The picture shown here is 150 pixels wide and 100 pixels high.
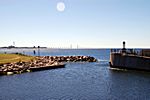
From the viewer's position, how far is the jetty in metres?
52.3

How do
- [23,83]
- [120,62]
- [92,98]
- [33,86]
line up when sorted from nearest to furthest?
[92,98] → [33,86] → [23,83] → [120,62]

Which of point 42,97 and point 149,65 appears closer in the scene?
point 42,97

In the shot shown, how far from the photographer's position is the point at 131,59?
5559cm

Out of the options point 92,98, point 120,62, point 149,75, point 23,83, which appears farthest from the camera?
point 120,62

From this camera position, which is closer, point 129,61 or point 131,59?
point 131,59

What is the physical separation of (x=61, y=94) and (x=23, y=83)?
419 inches

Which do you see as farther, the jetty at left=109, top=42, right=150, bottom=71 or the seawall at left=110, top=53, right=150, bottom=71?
the jetty at left=109, top=42, right=150, bottom=71

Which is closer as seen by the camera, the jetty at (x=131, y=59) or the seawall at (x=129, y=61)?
the seawall at (x=129, y=61)

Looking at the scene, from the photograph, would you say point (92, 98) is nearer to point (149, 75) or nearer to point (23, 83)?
point (23, 83)

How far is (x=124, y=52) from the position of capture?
2367 inches

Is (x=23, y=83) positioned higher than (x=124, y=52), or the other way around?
(x=124, y=52)

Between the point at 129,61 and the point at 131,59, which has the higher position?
the point at 131,59

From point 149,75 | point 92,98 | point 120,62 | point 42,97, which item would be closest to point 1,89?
point 42,97

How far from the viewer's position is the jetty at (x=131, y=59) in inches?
2058
